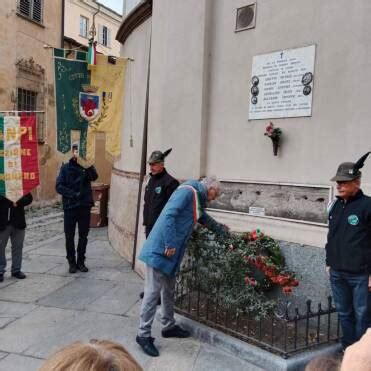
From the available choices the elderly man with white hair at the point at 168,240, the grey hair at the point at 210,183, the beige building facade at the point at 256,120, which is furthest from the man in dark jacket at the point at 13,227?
the grey hair at the point at 210,183

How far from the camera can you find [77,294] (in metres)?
5.90

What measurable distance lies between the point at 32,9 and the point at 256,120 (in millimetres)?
12867

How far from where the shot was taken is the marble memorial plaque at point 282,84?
16.2 ft

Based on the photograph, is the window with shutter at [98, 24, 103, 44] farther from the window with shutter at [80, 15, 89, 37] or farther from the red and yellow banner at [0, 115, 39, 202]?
the red and yellow banner at [0, 115, 39, 202]

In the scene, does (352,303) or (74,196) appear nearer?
(352,303)

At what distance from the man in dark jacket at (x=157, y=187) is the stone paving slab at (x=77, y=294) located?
121 centimetres

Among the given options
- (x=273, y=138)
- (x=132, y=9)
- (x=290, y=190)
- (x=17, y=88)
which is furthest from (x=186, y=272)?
(x=17, y=88)

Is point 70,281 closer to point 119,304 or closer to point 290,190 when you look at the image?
point 119,304

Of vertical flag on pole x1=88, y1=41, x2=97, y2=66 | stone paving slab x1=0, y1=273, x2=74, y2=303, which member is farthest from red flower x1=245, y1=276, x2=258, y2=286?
vertical flag on pole x1=88, y1=41, x2=97, y2=66

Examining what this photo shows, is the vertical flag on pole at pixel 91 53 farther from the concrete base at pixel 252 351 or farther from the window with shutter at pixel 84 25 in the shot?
the window with shutter at pixel 84 25

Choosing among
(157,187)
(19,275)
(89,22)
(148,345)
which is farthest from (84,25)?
(148,345)

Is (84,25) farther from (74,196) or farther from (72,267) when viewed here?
(72,267)

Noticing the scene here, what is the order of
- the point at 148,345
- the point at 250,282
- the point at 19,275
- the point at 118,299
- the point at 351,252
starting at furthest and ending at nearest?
1. the point at 19,275
2. the point at 118,299
3. the point at 250,282
4. the point at 148,345
5. the point at 351,252

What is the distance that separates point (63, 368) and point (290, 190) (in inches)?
160
